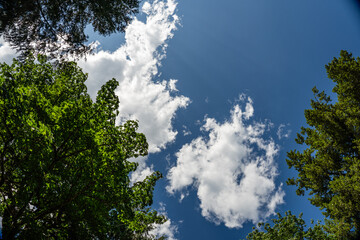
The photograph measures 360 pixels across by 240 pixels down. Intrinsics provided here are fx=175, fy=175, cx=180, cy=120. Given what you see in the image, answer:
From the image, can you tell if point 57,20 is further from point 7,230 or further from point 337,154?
point 337,154

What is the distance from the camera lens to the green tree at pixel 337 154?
34.9 ft

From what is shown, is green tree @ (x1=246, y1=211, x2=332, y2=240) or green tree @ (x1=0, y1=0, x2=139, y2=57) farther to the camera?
green tree @ (x1=246, y1=211, x2=332, y2=240)

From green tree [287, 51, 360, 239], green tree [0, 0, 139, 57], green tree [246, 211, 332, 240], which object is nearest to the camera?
green tree [0, 0, 139, 57]

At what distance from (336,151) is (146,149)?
1343 centimetres

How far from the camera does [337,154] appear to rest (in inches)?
490

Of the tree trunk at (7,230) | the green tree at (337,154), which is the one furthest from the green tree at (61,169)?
the green tree at (337,154)

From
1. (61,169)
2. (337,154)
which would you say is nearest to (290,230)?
(337,154)

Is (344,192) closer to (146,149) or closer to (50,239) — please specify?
(146,149)

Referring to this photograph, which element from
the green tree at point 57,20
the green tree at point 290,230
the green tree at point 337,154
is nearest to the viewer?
the green tree at point 57,20

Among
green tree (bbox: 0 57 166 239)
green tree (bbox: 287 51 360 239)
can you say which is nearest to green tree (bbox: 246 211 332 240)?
green tree (bbox: 287 51 360 239)

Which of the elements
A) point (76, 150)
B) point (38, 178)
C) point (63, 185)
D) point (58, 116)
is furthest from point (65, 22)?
point (63, 185)

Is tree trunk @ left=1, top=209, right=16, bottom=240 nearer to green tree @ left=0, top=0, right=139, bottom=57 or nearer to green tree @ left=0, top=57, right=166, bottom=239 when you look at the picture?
green tree @ left=0, top=57, right=166, bottom=239

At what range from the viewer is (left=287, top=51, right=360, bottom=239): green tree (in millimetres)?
10625

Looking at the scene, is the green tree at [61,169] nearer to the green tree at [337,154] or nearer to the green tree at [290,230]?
the green tree at [337,154]
